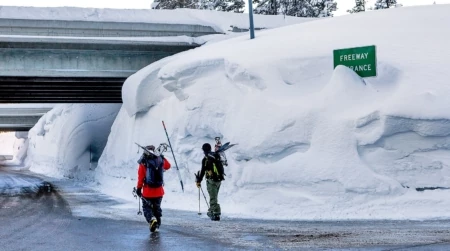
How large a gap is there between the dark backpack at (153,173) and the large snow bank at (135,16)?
19.6 metres

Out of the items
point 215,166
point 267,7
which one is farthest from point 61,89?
point 267,7

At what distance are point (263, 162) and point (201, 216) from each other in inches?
110

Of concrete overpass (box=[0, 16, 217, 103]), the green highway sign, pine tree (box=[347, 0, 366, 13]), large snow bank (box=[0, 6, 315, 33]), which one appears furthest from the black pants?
pine tree (box=[347, 0, 366, 13])

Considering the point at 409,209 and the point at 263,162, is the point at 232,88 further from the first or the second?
the point at 409,209

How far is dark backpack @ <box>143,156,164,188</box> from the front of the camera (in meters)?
11.4

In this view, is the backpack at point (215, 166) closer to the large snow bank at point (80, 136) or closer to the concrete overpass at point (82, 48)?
the concrete overpass at point (82, 48)

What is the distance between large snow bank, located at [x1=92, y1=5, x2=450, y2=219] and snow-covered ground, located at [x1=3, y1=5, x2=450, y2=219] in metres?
0.03

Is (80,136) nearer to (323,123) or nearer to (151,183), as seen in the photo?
(323,123)

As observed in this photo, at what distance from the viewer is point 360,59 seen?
16859 millimetres

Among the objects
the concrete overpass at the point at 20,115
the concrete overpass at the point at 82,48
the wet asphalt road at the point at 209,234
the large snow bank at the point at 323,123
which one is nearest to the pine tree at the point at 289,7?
the concrete overpass at the point at 20,115

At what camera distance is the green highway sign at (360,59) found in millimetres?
16531

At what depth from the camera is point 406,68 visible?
16781 millimetres

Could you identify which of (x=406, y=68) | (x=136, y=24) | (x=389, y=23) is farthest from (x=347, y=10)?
(x=406, y=68)

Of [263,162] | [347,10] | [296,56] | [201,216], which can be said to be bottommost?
[201,216]
